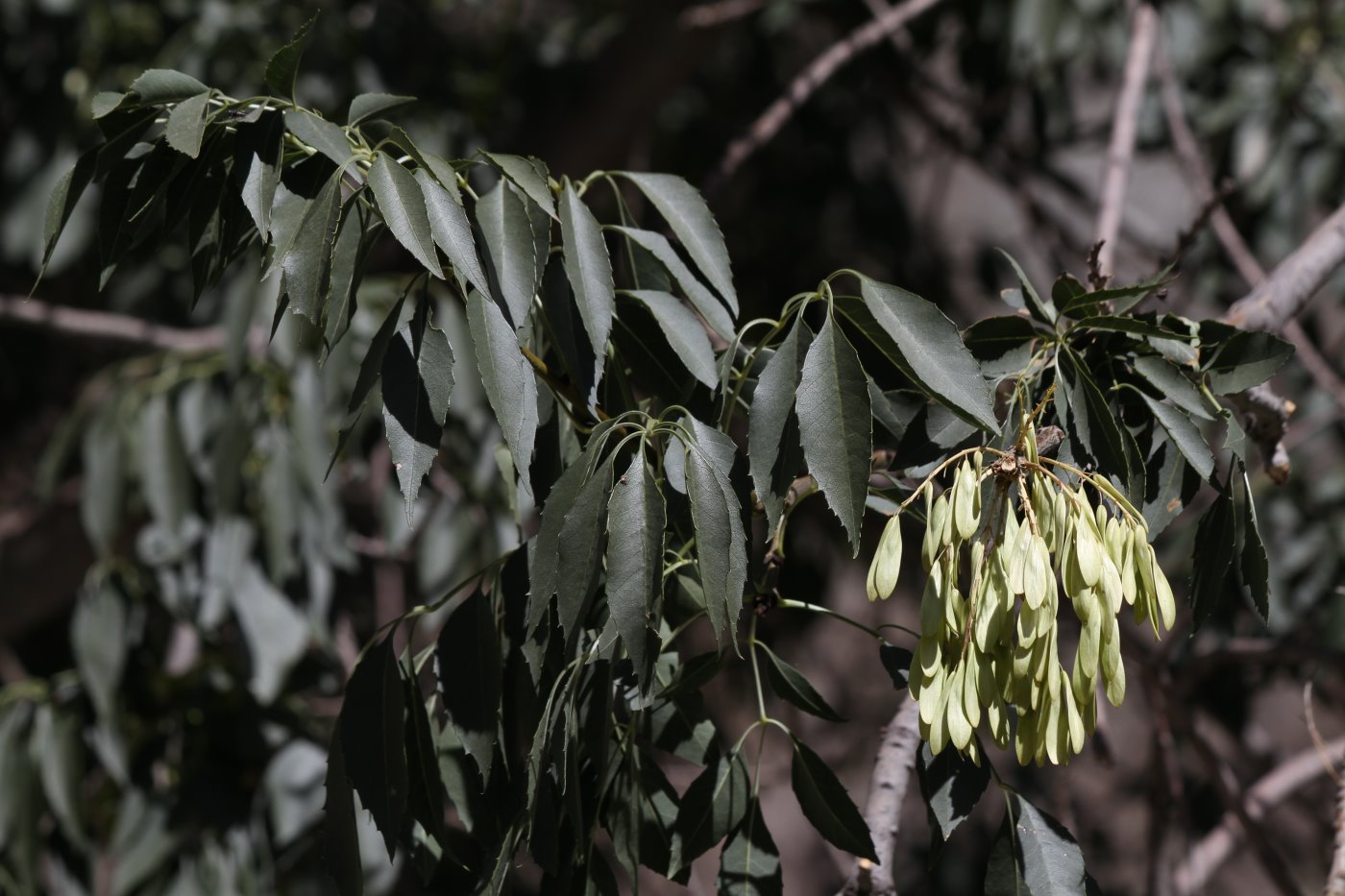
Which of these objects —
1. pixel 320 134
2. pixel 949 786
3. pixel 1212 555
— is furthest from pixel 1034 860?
pixel 320 134

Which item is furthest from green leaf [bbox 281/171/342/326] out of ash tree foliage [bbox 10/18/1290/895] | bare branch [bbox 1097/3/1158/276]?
bare branch [bbox 1097/3/1158/276]

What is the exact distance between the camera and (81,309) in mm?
2361

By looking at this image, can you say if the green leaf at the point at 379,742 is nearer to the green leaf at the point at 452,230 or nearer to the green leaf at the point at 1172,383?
the green leaf at the point at 452,230

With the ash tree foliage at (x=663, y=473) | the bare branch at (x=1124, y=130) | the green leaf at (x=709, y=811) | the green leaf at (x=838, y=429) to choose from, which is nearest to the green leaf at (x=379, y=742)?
the ash tree foliage at (x=663, y=473)

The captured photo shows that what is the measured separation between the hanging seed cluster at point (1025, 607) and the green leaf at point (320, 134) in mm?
308

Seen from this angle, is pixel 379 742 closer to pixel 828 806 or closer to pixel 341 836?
pixel 341 836

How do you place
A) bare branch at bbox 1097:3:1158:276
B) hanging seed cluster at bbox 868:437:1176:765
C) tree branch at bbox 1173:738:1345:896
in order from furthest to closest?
tree branch at bbox 1173:738:1345:896, bare branch at bbox 1097:3:1158:276, hanging seed cluster at bbox 868:437:1176:765

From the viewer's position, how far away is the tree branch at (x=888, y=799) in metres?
0.73

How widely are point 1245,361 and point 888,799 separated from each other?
317 mm

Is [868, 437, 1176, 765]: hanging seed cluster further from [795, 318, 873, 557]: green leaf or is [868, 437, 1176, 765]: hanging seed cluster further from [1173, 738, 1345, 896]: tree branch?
[1173, 738, 1345, 896]: tree branch

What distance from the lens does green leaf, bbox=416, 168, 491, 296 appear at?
1.89ft

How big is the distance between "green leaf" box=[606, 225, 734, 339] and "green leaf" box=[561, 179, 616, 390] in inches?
2.3

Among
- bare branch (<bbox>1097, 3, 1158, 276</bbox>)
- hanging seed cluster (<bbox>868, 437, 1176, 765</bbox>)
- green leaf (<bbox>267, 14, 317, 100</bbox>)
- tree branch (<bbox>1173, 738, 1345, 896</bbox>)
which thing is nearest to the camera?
hanging seed cluster (<bbox>868, 437, 1176, 765</bbox>)

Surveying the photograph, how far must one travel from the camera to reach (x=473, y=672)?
0.68m
